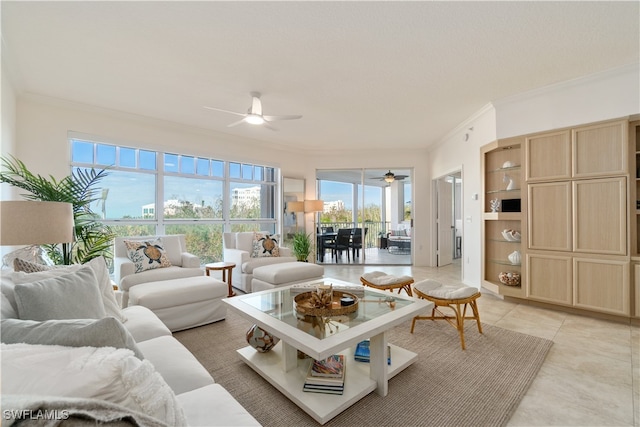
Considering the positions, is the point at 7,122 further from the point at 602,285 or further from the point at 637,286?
the point at 637,286

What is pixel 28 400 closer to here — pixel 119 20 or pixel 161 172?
pixel 119 20

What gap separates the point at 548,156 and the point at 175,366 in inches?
166

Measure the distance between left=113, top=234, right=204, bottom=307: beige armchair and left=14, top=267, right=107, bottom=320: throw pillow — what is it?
1570 millimetres

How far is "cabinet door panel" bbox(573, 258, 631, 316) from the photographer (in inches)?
114

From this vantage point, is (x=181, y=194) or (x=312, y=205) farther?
(x=312, y=205)

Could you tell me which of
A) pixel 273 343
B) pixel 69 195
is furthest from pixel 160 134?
pixel 273 343

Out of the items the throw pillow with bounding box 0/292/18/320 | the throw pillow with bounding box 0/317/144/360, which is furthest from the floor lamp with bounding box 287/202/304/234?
the throw pillow with bounding box 0/317/144/360

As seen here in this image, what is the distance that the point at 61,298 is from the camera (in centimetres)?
132

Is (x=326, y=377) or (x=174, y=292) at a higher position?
(x=174, y=292)

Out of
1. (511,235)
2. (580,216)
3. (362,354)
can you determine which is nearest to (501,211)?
(511,235)

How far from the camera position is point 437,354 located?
2289mm

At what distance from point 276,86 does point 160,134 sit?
97.2 inches

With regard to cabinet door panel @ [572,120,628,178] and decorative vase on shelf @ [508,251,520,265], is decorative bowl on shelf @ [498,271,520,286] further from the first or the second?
cabinet door panel @ [572,120,628,178]

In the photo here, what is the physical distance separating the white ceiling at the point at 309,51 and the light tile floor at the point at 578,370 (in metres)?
2.65
